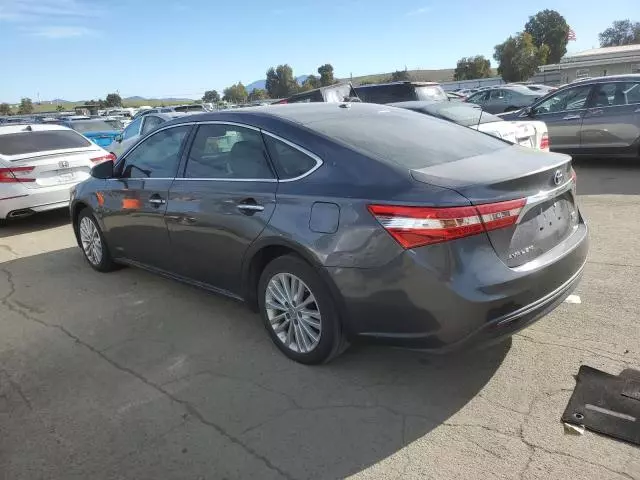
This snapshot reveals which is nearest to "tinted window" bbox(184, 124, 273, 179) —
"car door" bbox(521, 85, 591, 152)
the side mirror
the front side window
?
the side mirror

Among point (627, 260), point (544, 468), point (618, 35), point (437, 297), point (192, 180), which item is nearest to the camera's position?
point (544, 468)

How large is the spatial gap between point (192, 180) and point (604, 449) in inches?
122

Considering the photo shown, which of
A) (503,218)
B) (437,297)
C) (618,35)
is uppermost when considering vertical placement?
(618,35)

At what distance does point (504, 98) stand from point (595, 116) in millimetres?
12629

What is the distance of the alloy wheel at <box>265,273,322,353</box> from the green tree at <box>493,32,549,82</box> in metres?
68.6

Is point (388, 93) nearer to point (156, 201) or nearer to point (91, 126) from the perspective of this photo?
Answer: point (156, 201)

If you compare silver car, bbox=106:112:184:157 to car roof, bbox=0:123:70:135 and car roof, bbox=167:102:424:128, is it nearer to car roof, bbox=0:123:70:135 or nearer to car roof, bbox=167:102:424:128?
car roof, bbox=0:123:70:135

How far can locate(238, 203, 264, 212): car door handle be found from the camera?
349 cm

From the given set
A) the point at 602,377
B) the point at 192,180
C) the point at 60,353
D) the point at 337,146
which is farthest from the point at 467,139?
the point at 60,353

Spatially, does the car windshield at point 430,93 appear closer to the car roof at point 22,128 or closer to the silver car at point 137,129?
the silver car at point 137,129

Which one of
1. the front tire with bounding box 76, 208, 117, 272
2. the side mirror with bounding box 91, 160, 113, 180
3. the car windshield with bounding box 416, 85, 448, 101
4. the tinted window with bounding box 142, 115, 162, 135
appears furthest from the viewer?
the tinted window with bounding box 142, 115, 162, 135

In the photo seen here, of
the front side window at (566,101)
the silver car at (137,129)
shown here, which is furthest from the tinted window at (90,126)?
the front side window at (566,101)

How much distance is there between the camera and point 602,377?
10.2 feet

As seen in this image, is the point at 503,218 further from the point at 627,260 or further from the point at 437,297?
the point at 627,260
